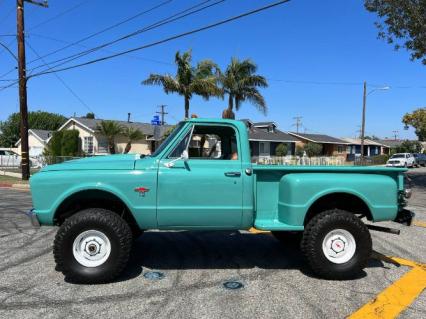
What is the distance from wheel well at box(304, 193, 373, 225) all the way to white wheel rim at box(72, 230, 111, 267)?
2665 millimetres

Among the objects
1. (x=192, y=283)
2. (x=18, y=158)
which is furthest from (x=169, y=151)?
(x=18, y=158)

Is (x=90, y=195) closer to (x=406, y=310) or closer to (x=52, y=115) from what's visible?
(x=406, y=310)

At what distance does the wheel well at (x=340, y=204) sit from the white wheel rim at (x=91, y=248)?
266 cm

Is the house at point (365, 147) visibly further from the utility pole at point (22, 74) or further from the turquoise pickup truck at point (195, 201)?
the turquoise pickup truck at point (195, 201)

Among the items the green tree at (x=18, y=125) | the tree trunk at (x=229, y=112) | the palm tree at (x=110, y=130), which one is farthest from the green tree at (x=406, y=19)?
the green tree at (x=18, y=125)

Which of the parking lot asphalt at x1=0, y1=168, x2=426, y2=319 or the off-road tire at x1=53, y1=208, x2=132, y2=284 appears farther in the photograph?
the off-road tire at x1=53, y1=208, x2=132, y2=284

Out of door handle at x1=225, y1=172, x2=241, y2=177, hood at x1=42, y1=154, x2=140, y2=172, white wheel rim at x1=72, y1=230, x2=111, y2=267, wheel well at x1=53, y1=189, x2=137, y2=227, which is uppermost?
hood at x1=42, y1=154, x2=140, y2=172

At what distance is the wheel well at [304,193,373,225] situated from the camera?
19.4 feet

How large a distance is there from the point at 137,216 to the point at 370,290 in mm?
2980

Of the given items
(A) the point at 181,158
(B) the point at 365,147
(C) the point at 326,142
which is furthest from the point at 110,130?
(B) the point at 365,147

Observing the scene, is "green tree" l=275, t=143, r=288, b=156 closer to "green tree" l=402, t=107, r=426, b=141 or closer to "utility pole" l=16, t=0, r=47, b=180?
"green tree" l=402, t=107, r=426, b=141

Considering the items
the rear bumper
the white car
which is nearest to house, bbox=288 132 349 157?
the white car

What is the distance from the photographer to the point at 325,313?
4574 mm

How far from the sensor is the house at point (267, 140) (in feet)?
157
